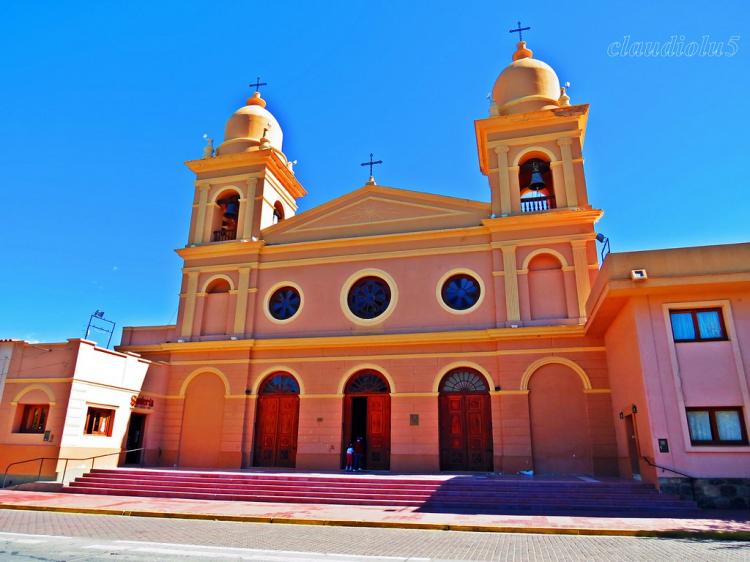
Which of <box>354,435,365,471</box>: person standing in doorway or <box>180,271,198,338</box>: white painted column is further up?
<box>180,271,198,338</box>: white painted column

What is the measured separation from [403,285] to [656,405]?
32.2 feet

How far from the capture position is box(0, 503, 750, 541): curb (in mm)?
9477

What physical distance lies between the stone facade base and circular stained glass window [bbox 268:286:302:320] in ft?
46.1

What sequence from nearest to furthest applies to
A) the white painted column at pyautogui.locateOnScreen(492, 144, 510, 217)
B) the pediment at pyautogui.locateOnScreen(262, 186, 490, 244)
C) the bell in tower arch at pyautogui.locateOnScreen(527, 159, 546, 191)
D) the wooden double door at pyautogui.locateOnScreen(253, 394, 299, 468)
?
the wooden double door at pyautogui.locateOnScreen(253, 394, 299, 468) < the bell in tower arch at pyautogui.locateOnScreen(527, 159, 546, 191) < the white painted column at pyautogui.locateOnScreen(492, 144, 510, 217) < the pediment at pyautogui.locateOnScreen(262, 186, 490, 244)

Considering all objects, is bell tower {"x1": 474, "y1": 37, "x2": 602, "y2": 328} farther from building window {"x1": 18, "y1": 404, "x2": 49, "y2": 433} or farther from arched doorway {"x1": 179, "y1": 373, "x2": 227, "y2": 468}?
building window {"x1": 18, "y1": 404, "x2": 49, "y2": 433}

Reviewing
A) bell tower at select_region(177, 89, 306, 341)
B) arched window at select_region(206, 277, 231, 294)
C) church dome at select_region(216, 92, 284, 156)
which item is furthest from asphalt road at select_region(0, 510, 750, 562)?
church dome at select_region(216, 92, 284, 156)

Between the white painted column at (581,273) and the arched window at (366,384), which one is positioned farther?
the arched window at (366,384)

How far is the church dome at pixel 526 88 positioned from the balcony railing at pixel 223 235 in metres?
12.4

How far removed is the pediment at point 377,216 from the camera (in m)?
21.0

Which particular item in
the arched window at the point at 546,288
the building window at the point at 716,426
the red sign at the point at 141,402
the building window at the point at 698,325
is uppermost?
the arched window at the point at 546,288

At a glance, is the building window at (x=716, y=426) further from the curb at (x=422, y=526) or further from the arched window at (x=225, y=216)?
the arched window at (x=225, y=216)

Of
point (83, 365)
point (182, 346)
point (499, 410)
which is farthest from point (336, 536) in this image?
point (182, 346)

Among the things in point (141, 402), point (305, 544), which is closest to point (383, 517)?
point (305, 544)

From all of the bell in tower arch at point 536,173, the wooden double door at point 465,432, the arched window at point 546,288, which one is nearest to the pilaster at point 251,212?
the wooden double door at point 465,432
